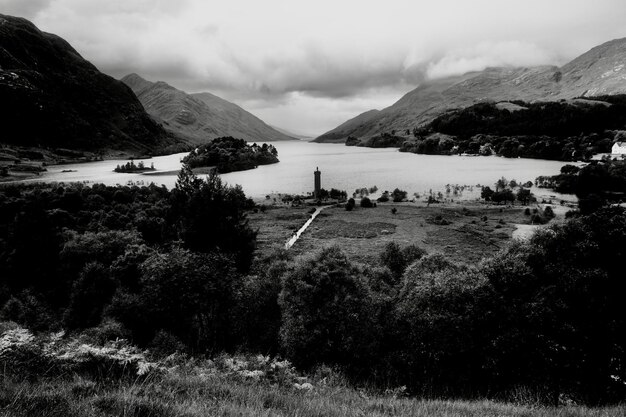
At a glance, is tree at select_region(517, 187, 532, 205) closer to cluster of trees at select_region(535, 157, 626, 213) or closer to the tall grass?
cluster of trees at select_region(535, 157, 626, 213)

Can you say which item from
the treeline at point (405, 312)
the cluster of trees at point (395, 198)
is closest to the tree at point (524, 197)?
the cluster of trees at point (395, 198)

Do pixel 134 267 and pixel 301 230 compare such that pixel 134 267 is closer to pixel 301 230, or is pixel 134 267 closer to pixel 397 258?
pixel 397 258

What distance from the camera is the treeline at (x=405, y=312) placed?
69.0ft

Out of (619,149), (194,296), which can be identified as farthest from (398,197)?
(619,149)

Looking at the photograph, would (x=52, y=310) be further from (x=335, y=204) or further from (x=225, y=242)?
(x=335, y=204)

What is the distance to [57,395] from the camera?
7.94 m

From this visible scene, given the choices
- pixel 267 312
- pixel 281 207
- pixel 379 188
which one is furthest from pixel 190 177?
pixel 379 188

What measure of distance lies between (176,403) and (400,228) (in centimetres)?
7789

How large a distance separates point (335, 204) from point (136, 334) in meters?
87.3

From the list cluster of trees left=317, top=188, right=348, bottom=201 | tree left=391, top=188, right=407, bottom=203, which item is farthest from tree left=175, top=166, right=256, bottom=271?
tree left=391, top=188, right=407, bottom=203

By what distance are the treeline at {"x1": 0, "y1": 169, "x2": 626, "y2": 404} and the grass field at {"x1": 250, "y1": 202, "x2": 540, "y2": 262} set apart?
2181 centimetres

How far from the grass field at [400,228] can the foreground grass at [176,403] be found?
42.9 metres

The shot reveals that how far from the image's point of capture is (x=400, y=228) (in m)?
82.9

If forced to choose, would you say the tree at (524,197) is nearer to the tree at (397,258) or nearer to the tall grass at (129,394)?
the tree at (397,258)
